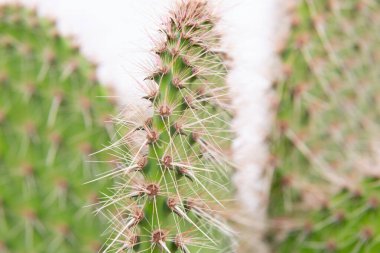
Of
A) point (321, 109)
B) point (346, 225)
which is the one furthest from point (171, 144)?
point (321, 109)

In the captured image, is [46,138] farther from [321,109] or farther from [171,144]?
[171,144]

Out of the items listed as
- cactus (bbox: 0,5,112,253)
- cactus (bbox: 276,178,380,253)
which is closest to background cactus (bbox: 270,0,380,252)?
cactus (bbox: 276,178,380,253)

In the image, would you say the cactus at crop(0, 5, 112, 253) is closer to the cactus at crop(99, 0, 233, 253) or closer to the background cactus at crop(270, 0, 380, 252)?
the background cactus at crop(270, 0, 380, 252)

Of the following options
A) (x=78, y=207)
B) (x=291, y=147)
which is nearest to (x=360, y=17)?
(x=291, y=147)

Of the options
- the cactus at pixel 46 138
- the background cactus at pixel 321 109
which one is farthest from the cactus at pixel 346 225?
the cactus at pixel 46 138

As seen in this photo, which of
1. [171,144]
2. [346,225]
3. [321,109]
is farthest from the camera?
[321,109]

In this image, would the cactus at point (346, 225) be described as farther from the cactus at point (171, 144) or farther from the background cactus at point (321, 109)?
the cactus at point (171, 144)

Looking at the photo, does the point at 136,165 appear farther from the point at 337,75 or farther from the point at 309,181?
the point at 337,75
